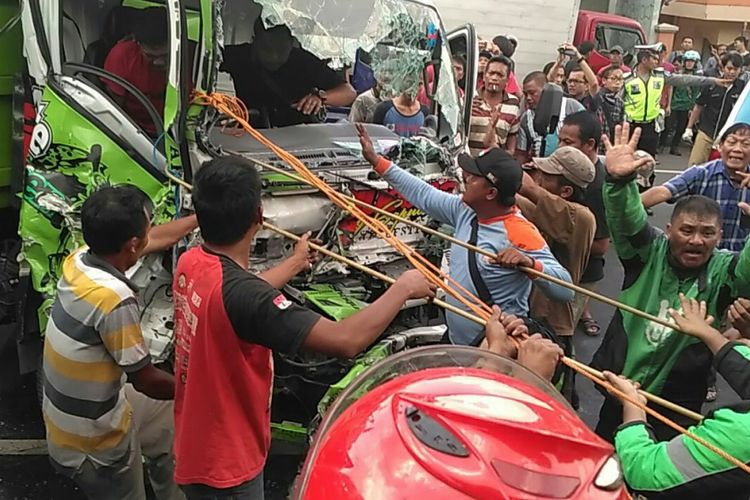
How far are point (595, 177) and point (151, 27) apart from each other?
3.02 m

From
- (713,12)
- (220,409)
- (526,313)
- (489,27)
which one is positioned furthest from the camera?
(713,12)

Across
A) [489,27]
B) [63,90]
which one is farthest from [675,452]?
[489,27]

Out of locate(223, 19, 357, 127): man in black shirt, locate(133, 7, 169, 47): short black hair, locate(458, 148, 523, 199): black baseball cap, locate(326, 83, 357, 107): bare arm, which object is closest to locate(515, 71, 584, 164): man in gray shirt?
locate(326, 83, 357, 107): bare arm

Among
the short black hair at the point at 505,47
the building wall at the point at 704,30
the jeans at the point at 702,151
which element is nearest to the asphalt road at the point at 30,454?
the jeans at the point at 702,151

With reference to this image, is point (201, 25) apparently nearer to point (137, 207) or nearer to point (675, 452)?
point (137, 207)

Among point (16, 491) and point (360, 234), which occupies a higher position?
point (360, 234)

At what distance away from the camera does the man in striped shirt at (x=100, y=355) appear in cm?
260

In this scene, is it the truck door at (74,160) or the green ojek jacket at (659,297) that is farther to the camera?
the truck door at (74,160)

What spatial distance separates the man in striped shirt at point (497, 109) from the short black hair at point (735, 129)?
2319 millimetres

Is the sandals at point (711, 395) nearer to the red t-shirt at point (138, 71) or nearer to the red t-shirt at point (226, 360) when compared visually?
the red t-shirt at point (226, 360)

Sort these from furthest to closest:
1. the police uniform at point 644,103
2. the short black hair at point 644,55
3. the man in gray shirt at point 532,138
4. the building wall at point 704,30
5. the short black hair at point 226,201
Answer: the building wall at point 704,30, the short black hair at point 644,55, the police uniform at point 644,103, the man in gray shirt at point 532,138, the short black hair at point 226,201

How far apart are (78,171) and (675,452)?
310cm

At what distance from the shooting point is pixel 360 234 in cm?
404

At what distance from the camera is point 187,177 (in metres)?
3.74
